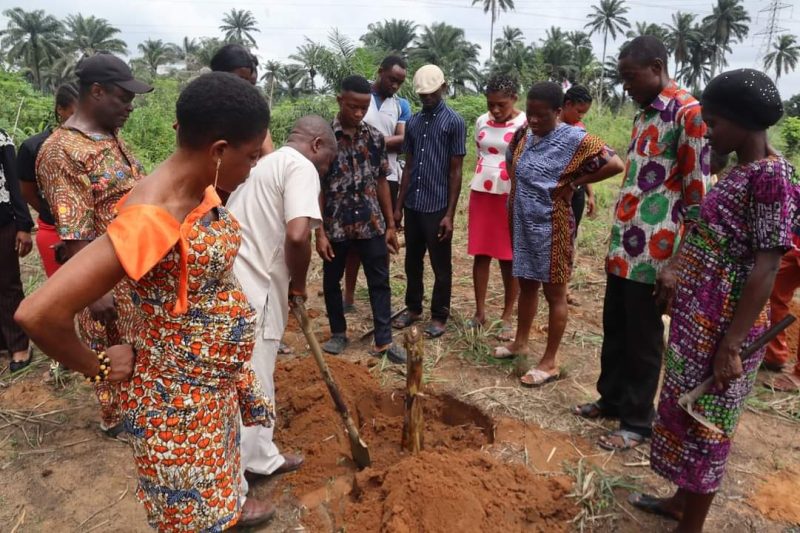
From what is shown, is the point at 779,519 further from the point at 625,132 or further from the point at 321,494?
the point at 625,132

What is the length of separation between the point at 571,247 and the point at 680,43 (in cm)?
5915

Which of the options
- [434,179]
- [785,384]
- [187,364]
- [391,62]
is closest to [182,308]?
[187,364]

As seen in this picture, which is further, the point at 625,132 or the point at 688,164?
the point at 625,132

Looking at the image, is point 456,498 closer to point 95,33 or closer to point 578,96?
point 578,96

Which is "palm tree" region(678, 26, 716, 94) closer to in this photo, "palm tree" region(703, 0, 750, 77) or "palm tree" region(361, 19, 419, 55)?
"palm tree" region(703, 0, 750, 77)

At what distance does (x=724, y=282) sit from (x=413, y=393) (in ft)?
5.21

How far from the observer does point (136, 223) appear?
1.28 m

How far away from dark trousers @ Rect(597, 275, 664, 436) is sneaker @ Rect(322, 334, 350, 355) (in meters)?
1.95

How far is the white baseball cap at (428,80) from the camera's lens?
13.8 ft

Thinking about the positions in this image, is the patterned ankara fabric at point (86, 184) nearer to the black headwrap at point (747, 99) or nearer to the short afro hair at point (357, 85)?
the short afro hair at point (357, 85)

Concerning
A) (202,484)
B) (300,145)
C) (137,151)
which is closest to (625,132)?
(137,151)

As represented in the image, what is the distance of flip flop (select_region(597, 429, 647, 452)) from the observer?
3.00 meters

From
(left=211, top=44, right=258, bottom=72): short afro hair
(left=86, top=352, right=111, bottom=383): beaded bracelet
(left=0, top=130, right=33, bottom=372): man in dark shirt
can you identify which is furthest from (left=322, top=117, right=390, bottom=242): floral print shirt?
(left=86, top=352, right=111, bottom=383): beaded bracelet

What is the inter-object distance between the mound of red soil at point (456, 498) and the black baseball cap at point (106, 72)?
229 centimetres
